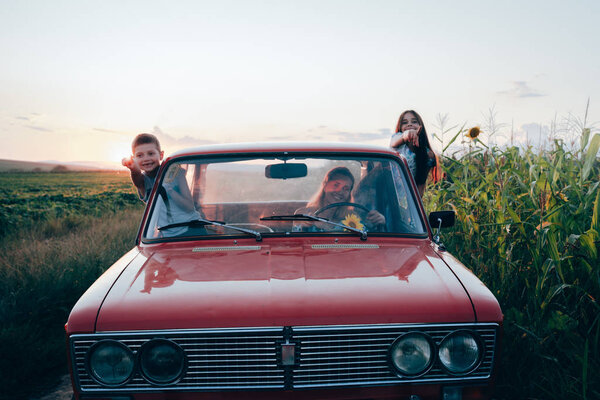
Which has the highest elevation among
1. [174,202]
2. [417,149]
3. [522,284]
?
[417,149]

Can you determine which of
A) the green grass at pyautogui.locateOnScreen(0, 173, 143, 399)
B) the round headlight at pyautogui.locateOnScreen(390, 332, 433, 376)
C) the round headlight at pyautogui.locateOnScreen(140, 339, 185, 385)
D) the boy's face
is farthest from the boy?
the green grass at pyautogui.locateOnScreen(0, 173, 143, 399)

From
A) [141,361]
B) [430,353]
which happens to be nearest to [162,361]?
[141,361]

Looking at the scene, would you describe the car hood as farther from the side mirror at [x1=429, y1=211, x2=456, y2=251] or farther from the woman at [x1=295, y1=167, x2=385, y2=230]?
the woman at [x1=295, y1=167, x2=385, y2=230]

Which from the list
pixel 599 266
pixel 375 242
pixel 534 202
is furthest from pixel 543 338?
pixel 375 242

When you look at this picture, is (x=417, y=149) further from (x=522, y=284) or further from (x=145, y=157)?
(x=145, y=157)

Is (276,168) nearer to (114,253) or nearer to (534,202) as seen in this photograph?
(534,202)

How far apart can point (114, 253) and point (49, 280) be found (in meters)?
1.60

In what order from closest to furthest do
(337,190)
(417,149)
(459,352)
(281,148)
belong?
(459,352) → (281,148) → (337,190) → (417,149)

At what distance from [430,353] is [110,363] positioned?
4.50 feet

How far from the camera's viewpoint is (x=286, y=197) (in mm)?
3545

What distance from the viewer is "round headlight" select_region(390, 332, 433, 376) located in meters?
2.10

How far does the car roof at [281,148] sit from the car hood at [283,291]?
0.80m

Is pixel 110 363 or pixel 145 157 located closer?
pixel 110 363

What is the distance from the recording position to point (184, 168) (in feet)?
11.0
